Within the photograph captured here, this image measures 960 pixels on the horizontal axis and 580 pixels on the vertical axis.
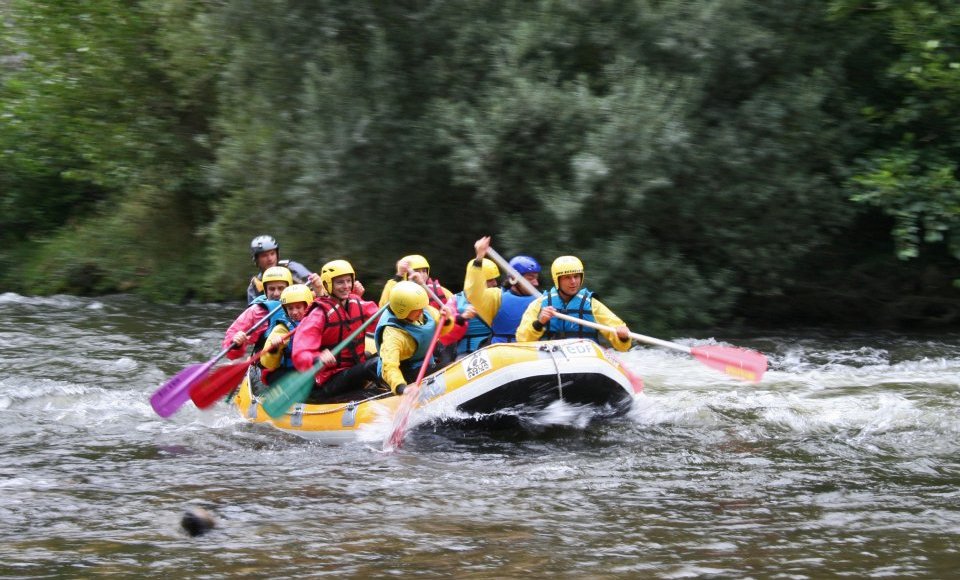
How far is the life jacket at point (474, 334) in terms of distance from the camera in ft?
29.4

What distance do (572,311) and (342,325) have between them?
1774mm

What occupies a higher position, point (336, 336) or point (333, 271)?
point (333, 271)

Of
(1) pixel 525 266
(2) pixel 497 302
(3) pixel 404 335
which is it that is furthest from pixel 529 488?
(1) pixel 525 266

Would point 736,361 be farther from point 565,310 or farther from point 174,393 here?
point 174,393

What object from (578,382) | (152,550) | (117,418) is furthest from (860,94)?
(152,550)

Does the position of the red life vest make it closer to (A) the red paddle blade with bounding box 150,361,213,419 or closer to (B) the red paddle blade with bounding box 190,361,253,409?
(B) the red paddle blade with bounding box 190,361,253,409

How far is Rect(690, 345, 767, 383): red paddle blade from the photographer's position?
7988 millimetres

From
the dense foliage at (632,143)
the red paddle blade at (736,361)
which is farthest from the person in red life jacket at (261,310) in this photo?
the red paddle blade at (736,361)

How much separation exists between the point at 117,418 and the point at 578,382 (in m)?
3.92

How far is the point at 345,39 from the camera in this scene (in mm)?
11523

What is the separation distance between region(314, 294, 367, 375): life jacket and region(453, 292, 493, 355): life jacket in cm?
89

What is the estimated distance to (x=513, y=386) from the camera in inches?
291

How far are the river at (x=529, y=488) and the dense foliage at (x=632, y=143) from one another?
178 centimetres

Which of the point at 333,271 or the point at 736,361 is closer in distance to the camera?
the point at 736,361
